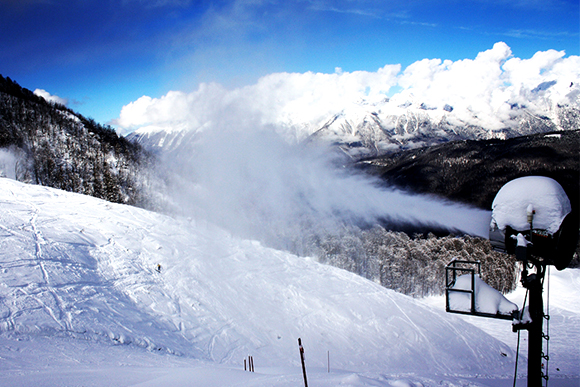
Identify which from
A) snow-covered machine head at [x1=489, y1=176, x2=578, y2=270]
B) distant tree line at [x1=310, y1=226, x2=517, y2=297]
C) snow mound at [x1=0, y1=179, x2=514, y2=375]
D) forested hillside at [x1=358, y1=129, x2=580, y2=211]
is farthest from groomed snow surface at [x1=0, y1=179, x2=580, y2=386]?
forested hillside at [x1=358, y1=129, x2=580, y2=211]

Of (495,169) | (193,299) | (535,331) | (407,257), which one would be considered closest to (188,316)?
(193,299)

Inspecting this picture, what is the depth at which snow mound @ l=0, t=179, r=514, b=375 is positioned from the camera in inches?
666

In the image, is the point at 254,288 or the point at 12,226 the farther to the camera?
the point at 254,288

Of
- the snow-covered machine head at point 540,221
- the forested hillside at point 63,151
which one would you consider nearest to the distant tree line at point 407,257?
the forested hillside at point 63,151

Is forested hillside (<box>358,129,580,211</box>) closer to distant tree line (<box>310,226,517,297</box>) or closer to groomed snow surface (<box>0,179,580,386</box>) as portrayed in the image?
distant tree line (<box>310,226,517,297</box>)

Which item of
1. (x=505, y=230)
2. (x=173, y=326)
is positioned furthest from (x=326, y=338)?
(x=505, y=230)

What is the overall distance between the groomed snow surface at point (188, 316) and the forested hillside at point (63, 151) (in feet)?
148

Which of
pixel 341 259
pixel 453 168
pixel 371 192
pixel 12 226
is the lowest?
pixel 341 259

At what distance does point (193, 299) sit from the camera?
2270cm

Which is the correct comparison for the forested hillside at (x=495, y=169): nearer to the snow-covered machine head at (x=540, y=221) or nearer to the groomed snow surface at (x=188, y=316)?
the groomed snow surface at (x=188, y=316)

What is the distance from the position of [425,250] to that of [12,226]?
82.2 m

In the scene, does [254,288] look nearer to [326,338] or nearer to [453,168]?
[326,338]

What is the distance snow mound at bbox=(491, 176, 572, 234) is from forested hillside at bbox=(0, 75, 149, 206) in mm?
71520

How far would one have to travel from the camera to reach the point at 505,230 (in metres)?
8.27
